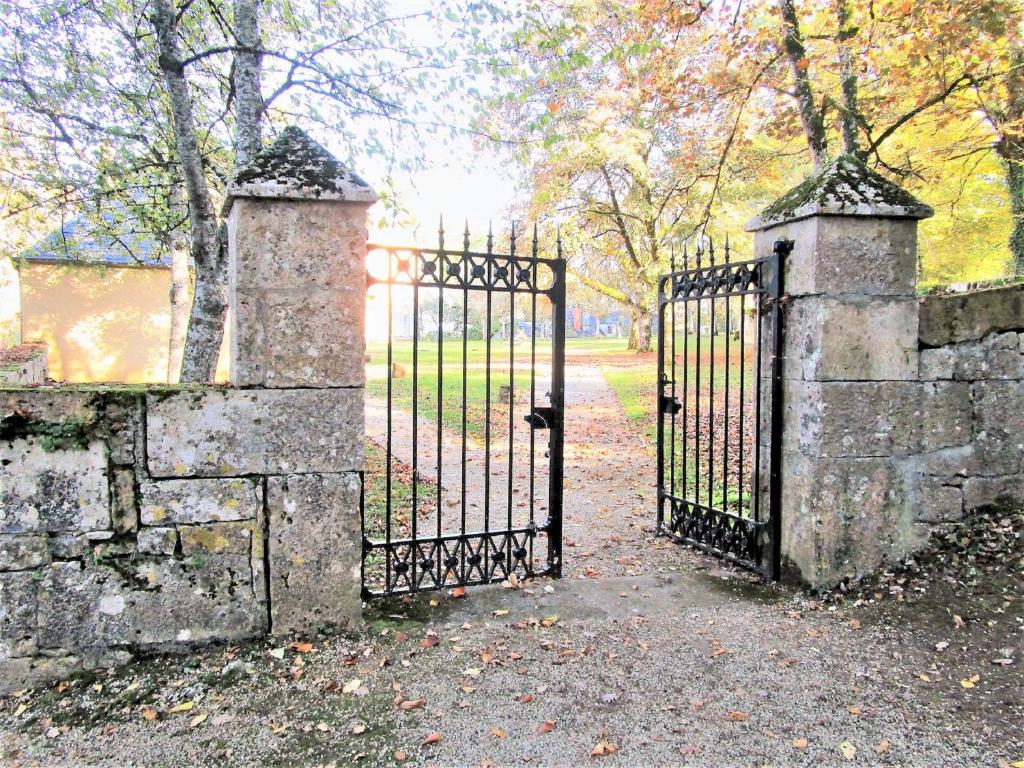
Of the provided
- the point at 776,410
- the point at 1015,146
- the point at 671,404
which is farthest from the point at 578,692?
the point at 1015,146

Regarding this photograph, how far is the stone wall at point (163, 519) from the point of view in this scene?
289cm

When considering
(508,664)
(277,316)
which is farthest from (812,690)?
(277,316)

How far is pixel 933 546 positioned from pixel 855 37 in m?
5.66

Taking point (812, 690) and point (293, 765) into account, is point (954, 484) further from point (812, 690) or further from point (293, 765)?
point (293, 765)

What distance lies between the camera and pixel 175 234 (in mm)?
10977

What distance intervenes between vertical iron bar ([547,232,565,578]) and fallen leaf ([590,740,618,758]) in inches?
66.9

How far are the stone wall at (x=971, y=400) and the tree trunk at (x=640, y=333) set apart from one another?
1977cm

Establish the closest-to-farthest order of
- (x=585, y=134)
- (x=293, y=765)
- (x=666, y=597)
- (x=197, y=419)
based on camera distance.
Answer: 1. (x=293, y=765)
2. (x=197, y=419)
3. (x=666, y=597)
4. (x=585, y=134)

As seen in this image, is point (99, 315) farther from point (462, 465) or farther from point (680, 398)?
point (462, 465)

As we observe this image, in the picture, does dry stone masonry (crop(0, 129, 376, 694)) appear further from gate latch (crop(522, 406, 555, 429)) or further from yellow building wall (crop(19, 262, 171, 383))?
yellow building wall (crop(19, 262, 171, 383))

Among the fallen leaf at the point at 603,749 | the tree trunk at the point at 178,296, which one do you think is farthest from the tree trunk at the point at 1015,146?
the tree trunk at the point at 178,296

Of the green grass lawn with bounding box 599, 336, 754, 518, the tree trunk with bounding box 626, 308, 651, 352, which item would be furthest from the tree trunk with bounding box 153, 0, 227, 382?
the tree trunk with bounding box 626, 308, 651, 352

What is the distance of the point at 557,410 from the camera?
13.3 feet

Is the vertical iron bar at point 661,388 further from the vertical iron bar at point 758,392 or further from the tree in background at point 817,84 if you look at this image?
the tree in background at point 817,84
